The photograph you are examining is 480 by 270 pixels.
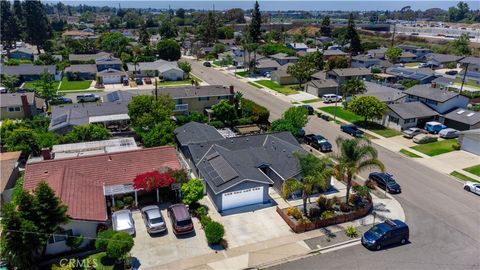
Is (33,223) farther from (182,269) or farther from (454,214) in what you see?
(454,214)

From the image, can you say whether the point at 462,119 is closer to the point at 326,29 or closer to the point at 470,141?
the point at 470,141

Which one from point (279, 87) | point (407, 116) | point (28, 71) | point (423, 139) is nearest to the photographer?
point (423, 139)

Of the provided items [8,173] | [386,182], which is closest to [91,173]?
[8,173]

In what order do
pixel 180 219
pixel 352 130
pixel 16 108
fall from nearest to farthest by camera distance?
pixel 180 219, pixel 352 130, pixel 16 108

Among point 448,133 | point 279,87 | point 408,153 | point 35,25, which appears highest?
point 35,25

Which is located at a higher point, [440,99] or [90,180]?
[440,99]

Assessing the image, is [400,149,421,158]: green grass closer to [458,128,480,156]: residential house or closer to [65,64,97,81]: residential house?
[458,128,480,156]: residential house

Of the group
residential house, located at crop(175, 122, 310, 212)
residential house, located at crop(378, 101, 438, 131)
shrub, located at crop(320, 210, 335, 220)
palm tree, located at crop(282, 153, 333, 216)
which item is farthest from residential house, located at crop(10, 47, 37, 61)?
shrub, located at crop(320, 210, 335, 220)

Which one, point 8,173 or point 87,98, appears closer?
point 8,173
